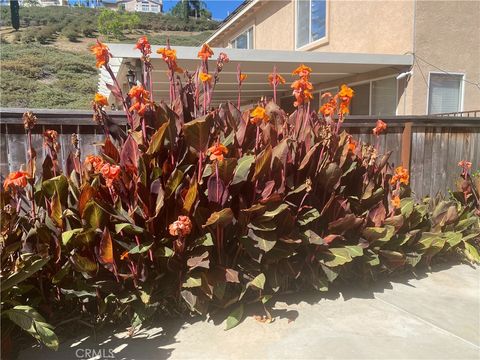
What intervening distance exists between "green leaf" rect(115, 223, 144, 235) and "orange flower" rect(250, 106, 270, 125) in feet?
3.90

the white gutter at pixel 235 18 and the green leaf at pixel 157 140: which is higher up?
the white gutter at pixel 235 18

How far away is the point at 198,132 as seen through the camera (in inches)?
116

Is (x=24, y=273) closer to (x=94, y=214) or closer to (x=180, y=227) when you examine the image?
(x=94, y=214)

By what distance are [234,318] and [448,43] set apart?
8889 millimetres

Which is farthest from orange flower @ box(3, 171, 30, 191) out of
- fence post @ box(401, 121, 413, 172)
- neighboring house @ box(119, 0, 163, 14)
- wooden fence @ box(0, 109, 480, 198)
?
neighboring house @ box(119, 0, 163, 14)

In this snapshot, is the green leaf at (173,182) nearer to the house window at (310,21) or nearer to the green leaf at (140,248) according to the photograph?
the green leaf at (140,248)

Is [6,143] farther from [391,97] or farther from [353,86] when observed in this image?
[353,86]

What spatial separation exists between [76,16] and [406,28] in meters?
74.5

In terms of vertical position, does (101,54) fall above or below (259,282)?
above

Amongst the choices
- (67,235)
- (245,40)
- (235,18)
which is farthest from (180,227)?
(245,40)

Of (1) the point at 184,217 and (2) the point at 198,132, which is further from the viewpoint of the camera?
(2) the point at 198,132

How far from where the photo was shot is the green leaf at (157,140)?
2809 mm

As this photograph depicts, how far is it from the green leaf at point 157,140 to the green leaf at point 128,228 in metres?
0.53

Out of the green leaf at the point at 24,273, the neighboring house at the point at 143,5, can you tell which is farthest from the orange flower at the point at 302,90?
the neighboring house at the point at 143,5
